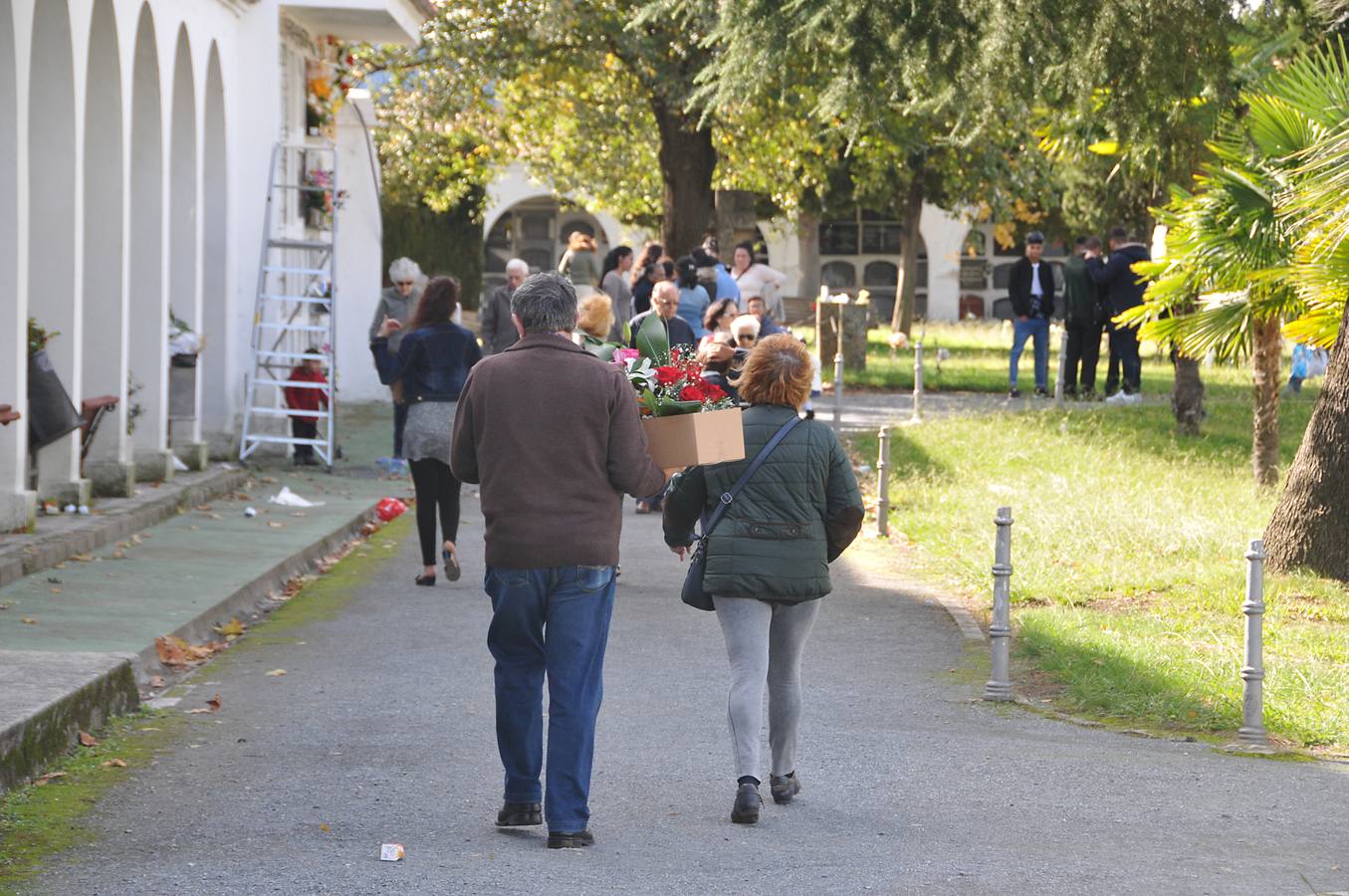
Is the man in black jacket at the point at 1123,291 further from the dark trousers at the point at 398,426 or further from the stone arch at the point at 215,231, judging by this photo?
the dark trousers at the point at 398,426

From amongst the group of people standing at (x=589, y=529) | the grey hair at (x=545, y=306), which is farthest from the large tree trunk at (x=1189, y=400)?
the grey hair at (x=545, y=306)

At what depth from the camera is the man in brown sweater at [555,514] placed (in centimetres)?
617

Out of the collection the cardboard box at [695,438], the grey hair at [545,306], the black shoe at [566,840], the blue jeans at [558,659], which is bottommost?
the black shoe at [566,840]

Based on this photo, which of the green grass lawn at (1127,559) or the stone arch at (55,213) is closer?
the green grass lawn at (1127,559)

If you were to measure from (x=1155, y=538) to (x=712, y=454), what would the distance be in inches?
302

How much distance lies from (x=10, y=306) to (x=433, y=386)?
2759 millimetres

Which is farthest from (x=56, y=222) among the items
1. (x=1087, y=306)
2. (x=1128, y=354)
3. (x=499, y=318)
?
(x=1128, y=354)

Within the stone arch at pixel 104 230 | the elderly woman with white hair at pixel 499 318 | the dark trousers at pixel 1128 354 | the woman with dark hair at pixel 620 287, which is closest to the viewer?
the stone arch at pixel 104 230

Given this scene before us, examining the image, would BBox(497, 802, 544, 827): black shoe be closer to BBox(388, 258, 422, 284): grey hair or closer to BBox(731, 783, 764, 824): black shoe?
BBox(731, 783, 764, 824): black shoe

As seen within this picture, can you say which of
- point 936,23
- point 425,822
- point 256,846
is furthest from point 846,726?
point 936,23

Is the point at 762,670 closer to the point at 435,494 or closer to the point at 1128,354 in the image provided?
the point at 435,494

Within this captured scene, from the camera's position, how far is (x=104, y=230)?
14.4 metres

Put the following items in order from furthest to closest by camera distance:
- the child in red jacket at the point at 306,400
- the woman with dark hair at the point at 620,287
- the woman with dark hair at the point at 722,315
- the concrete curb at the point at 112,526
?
the woman with dark hair at the point at 620,287 → the child in red jacket at the point at 306,400 → the woman with dark hair at the point at 722,315 → the concrete curb at the point at 112,526

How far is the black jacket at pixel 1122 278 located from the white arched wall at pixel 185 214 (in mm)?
11312
